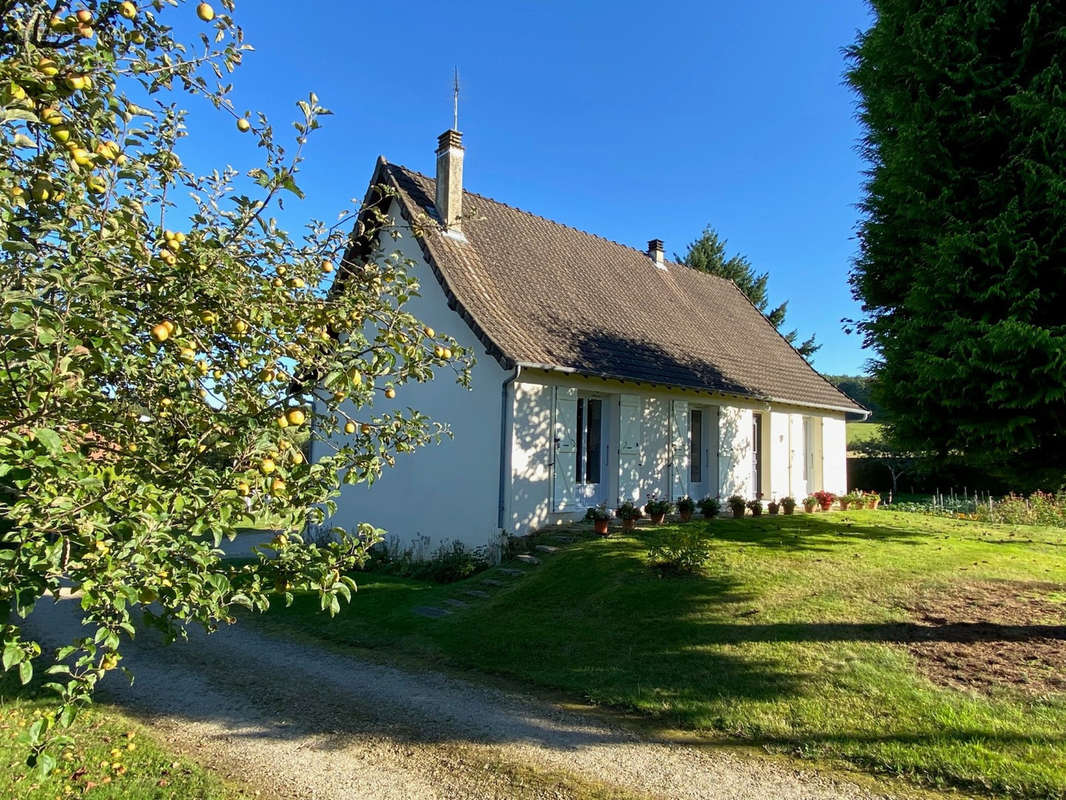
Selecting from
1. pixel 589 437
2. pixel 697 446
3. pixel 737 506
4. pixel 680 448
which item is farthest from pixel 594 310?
pixel 737 506

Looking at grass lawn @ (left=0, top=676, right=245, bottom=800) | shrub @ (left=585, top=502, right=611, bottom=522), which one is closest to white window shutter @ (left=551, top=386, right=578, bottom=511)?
shrub @ (left=585, top=502, right=611, bottom=522)

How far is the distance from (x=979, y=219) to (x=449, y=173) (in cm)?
960

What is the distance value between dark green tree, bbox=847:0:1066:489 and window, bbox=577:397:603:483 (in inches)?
235

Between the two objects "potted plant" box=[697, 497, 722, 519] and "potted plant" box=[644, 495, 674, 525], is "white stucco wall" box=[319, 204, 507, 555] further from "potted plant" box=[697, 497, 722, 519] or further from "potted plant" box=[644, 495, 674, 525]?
"potted plant" box=[697, 497, 722, 519]

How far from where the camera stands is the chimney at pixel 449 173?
14.1 metres

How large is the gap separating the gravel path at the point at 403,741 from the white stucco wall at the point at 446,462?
198 inches

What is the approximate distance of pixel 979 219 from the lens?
7684 millimetres

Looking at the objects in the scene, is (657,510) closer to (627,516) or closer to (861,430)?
(627,516)

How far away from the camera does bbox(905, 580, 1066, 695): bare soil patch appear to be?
5965mm

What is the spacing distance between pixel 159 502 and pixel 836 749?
16.1ft

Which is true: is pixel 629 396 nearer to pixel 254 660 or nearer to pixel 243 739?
pixel 254 660

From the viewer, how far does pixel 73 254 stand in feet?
7.93

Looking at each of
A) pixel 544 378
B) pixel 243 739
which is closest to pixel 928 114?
pixel 544 378

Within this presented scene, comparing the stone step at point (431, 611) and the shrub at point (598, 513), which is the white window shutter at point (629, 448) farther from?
the stone step at point (431, 611)
